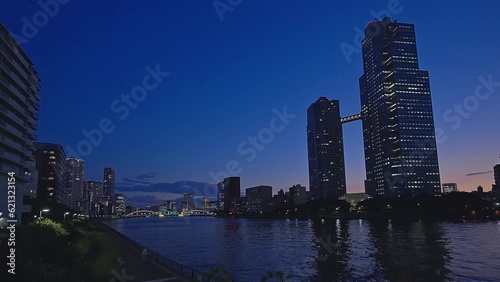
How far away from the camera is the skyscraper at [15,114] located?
75000 millimetres

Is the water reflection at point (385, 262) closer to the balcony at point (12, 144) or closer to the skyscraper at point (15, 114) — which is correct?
the skyscraper at point (15, 114)

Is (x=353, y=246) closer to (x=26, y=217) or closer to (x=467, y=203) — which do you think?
(x=26, y=217)

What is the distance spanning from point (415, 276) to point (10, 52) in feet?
272

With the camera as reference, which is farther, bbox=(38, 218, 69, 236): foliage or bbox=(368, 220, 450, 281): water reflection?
bbox=(368, 220, 450, 281): water reflection

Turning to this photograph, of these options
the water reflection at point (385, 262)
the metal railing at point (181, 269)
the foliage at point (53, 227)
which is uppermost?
the foliage at point (53, 227)

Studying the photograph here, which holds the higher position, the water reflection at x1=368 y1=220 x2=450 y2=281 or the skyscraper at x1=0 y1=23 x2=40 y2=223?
the skyscraper at x1=0 y1=23 x2=40 y2=223

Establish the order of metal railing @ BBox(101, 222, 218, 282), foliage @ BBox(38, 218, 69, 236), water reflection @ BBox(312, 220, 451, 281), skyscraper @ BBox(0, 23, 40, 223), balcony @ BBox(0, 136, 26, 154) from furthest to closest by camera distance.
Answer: balcony @ BBox(0, 136, 26, 154) → skyscraper @ BBox(0, 23, 40, 223) → water reflection @ BBox(312, 220, 451, 281) → foliage @ BBox(38, 218, 69, 236) → metal railing @ BBox(101, 222, 218, 282)

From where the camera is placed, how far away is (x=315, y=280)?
44.3 metres

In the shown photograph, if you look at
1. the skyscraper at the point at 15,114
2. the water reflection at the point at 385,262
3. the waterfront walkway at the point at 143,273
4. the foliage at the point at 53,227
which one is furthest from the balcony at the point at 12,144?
the water reflection at the point at 385,262

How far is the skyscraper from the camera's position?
75.0 meters

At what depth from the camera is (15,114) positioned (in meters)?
82.6

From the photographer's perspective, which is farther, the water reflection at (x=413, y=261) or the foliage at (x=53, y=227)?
the water reflection at (x=413, y=261)

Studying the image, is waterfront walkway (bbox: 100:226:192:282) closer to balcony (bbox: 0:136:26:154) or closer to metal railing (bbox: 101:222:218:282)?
metal railing (bbox: 101:222:218:282)

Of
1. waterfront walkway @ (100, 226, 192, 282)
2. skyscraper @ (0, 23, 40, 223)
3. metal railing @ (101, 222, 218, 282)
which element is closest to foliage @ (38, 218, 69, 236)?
waterfront walkway @ (100, 226, 192, 282)
